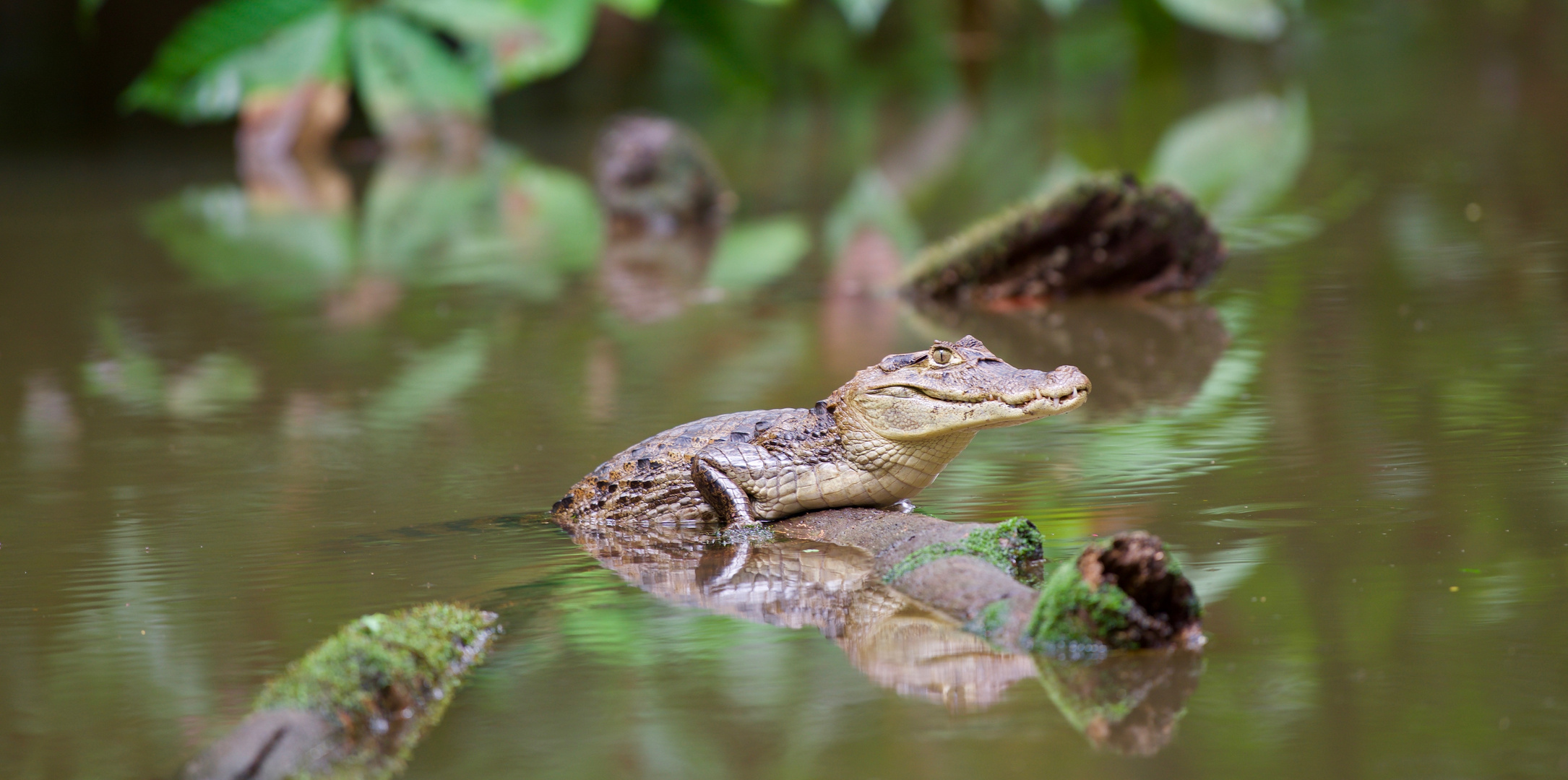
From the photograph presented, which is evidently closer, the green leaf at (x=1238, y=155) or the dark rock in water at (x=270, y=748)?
the dark rock in water at (x=270, y=748)

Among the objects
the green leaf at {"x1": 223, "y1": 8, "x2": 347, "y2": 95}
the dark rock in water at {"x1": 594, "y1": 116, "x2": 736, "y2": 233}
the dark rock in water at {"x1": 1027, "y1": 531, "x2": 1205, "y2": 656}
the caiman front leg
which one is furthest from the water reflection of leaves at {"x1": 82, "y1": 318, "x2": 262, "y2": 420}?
the green leaf at {"x1": 223, "y1": 8, "x2": 347, "y2": 95}

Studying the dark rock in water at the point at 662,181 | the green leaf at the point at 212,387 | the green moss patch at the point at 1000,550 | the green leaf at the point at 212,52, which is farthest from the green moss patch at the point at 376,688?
the green leaf at the point at 212,52

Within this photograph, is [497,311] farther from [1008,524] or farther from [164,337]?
[1008,524]

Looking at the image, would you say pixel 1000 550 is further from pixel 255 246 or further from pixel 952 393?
pixel 255 246

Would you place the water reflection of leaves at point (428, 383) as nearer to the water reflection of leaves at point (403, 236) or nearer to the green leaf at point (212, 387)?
the green leaf at point (212, 387)

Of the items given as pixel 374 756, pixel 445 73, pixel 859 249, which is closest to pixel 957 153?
pixel 859 249

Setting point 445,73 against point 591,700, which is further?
point 445,73
